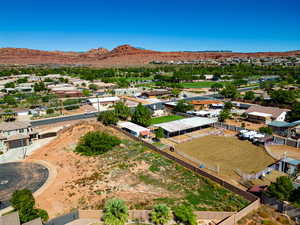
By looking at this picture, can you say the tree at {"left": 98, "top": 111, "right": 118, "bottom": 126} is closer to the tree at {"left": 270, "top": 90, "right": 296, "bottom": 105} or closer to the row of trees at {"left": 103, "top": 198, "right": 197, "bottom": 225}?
the row of trees at {"left": 103, "top": 198, "right": 197, "bottom": 225}

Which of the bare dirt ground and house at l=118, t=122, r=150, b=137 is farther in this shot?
house at l=118, t=122, r=150, b=137

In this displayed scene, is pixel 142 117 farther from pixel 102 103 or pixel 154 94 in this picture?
pixel 154 94

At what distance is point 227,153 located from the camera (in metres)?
37.2

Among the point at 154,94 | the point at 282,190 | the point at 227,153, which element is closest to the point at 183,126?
the point at 227,153

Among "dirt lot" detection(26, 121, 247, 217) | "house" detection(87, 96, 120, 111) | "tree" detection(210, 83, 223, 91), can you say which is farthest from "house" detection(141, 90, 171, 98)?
"dirt lot" detection(26, 121, 247, 217)

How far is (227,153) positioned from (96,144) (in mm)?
20413

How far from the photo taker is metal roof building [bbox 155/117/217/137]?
148ft

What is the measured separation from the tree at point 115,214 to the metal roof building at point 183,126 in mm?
24106

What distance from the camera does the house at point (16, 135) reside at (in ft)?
139

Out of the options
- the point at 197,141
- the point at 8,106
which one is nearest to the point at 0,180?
the point at 197,141

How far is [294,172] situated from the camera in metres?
30.1

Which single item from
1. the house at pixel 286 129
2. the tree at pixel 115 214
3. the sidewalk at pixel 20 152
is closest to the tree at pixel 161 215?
the tree at pixel 115 214

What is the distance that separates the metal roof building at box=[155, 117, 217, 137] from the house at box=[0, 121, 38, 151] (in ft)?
80.9

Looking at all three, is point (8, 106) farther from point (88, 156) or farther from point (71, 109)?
point (88, 156)
